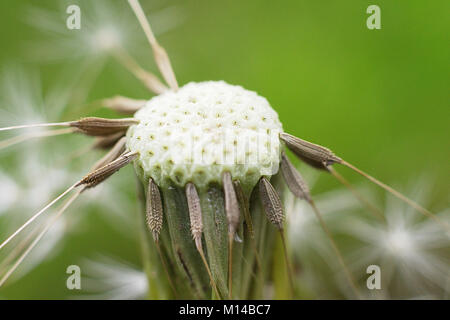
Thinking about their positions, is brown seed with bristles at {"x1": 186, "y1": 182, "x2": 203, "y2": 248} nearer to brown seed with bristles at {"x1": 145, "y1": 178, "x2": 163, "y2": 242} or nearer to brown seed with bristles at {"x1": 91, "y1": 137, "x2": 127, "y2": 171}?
brown seed with bristles at {"x1": 145, "y1": 178, "x2": 163, "y2": 242}

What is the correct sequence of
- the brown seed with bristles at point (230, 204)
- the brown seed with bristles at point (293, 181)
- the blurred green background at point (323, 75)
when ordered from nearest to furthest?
1. the brown seed with bristles at point (230, 204)
2. the brown seed with bristles at point (293, 181)
3. the blurred green background at point (323, 75)

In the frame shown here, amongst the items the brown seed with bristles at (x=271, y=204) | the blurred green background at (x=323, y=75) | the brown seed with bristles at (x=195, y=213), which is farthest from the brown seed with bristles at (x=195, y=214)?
the blurred green background at (x=323, y=75)

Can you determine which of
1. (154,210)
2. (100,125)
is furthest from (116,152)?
(154,210)

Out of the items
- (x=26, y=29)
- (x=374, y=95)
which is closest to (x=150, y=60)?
(x=26, y=29)

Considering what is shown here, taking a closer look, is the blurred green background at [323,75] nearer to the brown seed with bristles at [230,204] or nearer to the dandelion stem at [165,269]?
the dandelion stem at [165,269]
